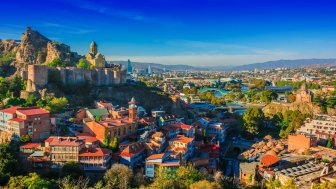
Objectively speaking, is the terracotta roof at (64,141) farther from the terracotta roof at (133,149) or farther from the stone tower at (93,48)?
the stone tower at (93,48)

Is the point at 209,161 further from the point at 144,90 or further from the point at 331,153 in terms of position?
the point at 144,90

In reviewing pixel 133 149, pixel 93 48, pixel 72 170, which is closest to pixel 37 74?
pixel 93 48

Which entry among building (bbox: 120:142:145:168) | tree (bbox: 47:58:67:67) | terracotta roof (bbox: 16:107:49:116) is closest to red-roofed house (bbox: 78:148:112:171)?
building (bbox: 120:142:145:168)

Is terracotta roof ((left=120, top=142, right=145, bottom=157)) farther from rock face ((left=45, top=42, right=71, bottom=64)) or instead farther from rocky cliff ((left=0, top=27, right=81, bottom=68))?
rock face ((left=45, top=42, right=71, bottom=64))

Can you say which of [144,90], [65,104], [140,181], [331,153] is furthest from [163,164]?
[144,90]

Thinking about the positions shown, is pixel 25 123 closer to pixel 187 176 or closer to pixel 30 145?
pixel 30 145
